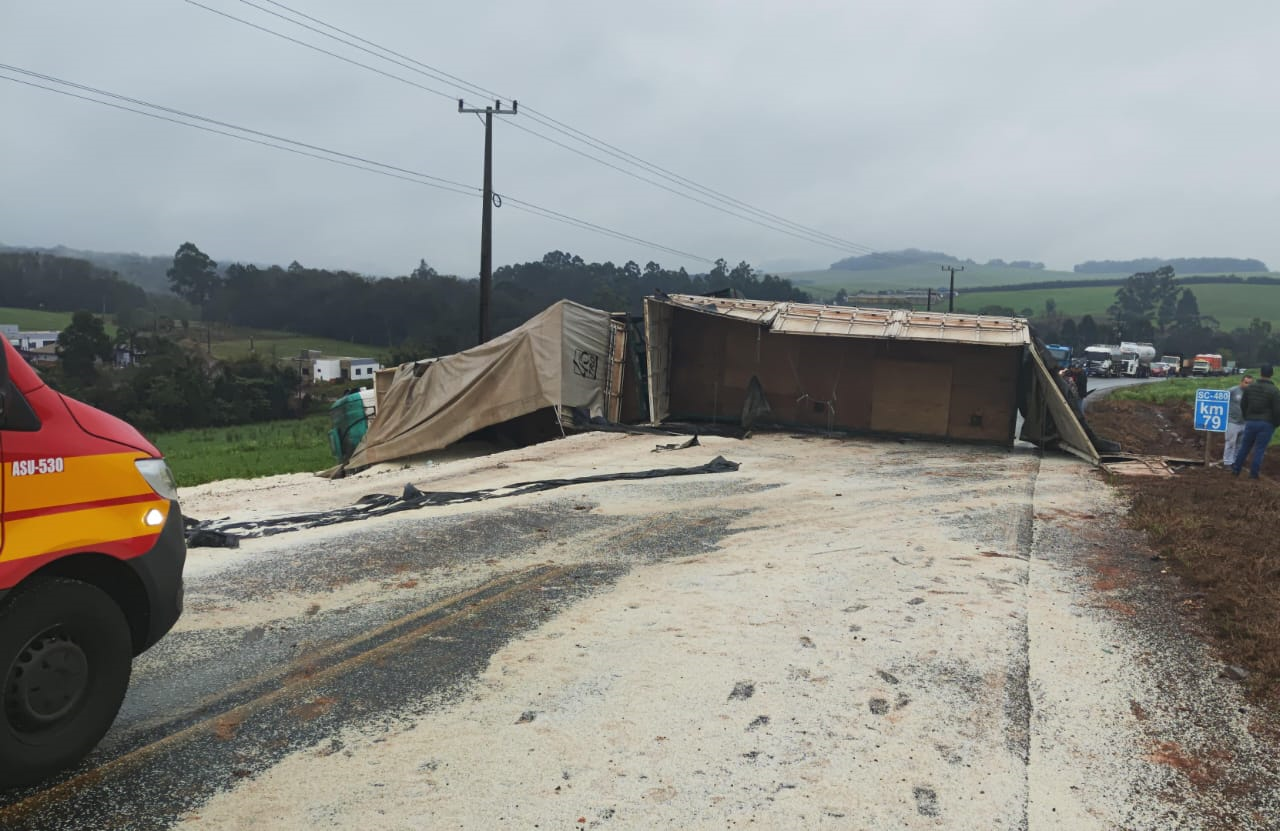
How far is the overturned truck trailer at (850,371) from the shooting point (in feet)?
53.3

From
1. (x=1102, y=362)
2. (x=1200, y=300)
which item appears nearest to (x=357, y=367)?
(x=1102, y=362)

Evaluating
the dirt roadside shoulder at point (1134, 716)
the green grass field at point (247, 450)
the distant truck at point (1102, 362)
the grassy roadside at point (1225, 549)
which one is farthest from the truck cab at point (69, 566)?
the distant truck at point (1102, 362)

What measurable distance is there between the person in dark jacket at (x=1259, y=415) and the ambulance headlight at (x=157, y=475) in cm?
1396

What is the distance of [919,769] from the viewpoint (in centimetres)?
402

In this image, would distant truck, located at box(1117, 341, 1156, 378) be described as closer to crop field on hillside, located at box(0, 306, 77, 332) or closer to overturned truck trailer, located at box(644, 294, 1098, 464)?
overturned truck trailer, located at box(644, 294, 1098, 464)

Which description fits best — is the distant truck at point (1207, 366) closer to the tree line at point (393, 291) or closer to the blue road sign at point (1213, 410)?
the tree line at point (393, 291)

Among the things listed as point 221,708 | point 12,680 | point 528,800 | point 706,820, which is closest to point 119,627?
point 12,680

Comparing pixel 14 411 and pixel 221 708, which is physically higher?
pixel 14 411

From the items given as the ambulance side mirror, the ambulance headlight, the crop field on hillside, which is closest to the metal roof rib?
the ambulance headlight

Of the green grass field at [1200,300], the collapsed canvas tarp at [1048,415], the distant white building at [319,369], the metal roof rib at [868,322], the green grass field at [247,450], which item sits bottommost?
the green grass field at [247,450]

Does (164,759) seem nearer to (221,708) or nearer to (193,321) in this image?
(221,708)

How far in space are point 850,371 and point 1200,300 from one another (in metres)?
146

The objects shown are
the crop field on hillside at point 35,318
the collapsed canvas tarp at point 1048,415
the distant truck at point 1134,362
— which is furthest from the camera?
the distant truck at point 1134,362

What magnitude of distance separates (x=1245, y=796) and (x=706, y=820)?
2.35 meters
